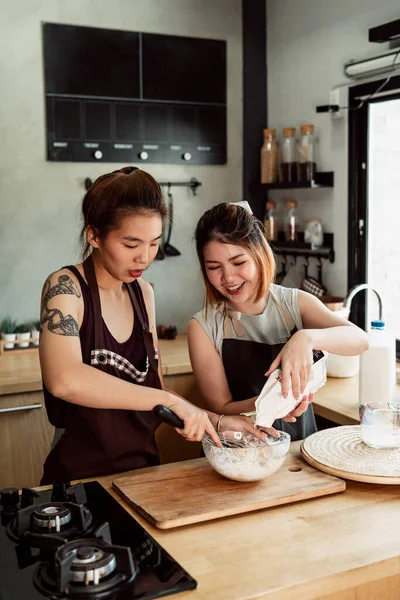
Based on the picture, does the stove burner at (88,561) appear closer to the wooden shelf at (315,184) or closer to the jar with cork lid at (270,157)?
the wooden shelf at (315,184)

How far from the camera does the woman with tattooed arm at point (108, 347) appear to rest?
1.62 metres

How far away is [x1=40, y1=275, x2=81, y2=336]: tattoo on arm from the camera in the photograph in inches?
65.2

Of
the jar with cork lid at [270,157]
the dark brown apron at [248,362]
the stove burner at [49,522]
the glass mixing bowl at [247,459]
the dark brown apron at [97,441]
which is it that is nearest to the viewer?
the stove burner at [49,522]

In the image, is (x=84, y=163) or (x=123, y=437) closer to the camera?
(x=123, y=437)

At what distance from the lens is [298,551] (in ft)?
4.13

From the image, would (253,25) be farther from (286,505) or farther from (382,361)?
(286,505)

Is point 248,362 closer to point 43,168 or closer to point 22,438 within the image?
point 22,438

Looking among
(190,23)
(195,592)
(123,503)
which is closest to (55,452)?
(123,503)

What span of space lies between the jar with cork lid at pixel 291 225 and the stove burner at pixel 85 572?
2359mm

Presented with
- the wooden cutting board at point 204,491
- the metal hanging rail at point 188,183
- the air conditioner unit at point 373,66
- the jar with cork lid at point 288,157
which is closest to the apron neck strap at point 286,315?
the wooden cutting board at point 204,491

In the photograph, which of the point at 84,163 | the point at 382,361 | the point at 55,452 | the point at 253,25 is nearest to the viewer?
the point at 55,452

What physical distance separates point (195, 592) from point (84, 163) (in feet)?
8.24

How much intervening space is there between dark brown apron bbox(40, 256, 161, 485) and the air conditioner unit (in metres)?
1.57

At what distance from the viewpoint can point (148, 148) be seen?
3438 mm
